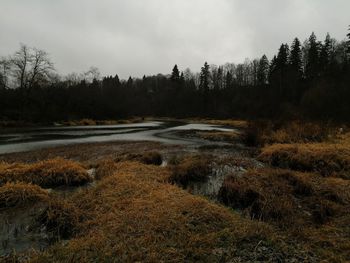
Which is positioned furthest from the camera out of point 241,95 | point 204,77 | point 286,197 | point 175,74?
point 175,74

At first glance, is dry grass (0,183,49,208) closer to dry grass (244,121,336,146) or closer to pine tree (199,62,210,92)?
dry grass (244,121,336,146)

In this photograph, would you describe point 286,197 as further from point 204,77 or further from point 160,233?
point 204,77

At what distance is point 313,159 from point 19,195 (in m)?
9.39

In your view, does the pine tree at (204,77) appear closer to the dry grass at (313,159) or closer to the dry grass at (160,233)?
the dry grass at (313,159)

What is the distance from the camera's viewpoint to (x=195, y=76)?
121 metres

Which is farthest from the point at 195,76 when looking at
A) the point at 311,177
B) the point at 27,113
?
the point at 311,177

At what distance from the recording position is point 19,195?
6.17 metres

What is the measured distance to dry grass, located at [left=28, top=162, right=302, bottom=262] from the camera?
150 inches

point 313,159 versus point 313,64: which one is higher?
point 313,64

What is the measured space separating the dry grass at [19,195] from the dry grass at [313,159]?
8.39 m

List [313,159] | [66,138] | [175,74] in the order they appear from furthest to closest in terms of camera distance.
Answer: [175,74]
[66,138]
[313,159]

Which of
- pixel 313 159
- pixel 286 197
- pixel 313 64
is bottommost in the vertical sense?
pixel 286 197

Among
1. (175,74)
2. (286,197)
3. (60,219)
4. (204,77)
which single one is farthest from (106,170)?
(175,74)

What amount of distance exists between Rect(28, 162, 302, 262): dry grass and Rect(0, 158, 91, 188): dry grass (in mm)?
1821
